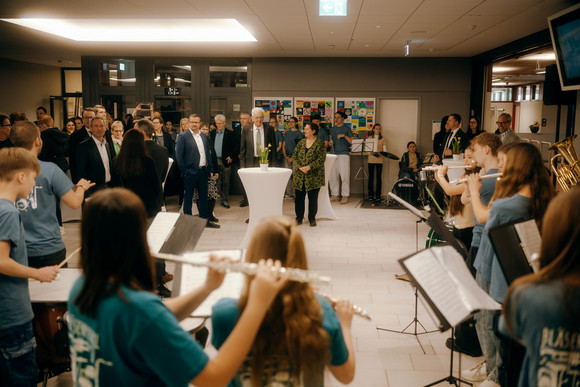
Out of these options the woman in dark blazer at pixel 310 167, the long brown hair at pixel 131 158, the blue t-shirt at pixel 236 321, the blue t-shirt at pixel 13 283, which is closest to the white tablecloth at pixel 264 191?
the woman in dark blazer at pixel 310 167

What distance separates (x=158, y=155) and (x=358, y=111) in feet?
21.7

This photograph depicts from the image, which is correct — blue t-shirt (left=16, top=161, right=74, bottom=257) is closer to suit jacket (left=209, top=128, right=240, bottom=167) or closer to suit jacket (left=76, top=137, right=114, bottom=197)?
suit jacket (left=76, top=137, right=114, bottom=197)

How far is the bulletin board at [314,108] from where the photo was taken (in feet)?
36.1

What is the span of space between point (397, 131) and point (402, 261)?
9209 mm

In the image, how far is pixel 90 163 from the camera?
5.15 meters

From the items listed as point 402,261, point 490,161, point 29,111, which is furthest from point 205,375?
point 29,111

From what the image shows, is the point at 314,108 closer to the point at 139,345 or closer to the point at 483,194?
the point at 483,194

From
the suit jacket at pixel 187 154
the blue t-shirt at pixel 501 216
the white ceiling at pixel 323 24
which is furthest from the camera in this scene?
the suit jacket at pixel 187 154

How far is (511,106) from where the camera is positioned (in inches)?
782

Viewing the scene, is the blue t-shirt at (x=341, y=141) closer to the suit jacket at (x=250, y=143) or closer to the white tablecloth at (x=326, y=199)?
the suit jacket at (x=250, y=143)

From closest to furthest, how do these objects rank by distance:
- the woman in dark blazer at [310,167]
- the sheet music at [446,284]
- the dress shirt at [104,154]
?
1. the sheet music at [446,284]
2. the dress shirt at [104,154]
3. the woman in dark blazer at [310,167]

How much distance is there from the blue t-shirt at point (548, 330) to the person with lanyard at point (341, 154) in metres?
8.73

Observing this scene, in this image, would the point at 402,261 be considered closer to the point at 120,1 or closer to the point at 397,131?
the point at 120,1

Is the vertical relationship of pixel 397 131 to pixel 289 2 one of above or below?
below
